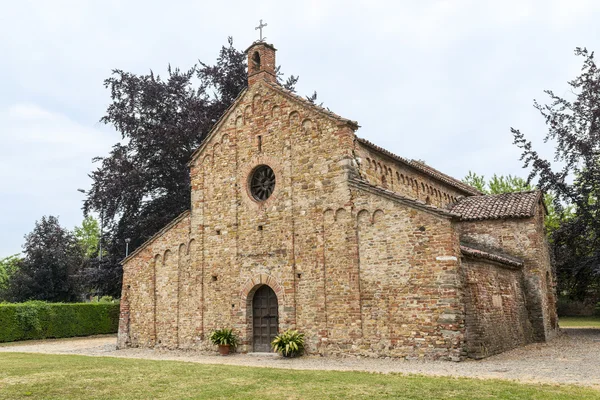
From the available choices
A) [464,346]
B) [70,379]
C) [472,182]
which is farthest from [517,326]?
[472,182]

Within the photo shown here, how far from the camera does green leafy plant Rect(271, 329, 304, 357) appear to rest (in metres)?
16.0

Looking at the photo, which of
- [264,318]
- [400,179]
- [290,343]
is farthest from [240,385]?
[400,179]

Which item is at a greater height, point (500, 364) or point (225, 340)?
point (225, 340)

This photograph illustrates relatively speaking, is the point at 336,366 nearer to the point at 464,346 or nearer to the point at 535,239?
the point at 464,346

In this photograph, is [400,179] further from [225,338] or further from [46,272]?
[46,272]

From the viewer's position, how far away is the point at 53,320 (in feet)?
97.0

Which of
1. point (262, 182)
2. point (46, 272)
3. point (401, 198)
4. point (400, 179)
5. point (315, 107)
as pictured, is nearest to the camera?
point (401, 198)

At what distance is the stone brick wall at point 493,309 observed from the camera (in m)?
14.2

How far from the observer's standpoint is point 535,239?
19.4 metres

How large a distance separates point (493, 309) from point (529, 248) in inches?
193

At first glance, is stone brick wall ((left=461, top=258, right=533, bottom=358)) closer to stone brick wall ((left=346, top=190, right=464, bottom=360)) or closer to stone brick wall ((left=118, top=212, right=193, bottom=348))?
stone brick wall ((left=346, top=190, right=464, bottom=360))

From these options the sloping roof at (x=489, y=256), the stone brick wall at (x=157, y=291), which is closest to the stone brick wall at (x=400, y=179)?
the sloping roof at (x=489, y=256)

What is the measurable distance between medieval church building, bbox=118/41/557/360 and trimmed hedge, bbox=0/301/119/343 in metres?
10.2

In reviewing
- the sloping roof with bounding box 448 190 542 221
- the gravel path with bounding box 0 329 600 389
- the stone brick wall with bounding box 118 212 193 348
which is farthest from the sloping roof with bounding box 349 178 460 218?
the stone brick wall with bounding box 118 212 193 348
